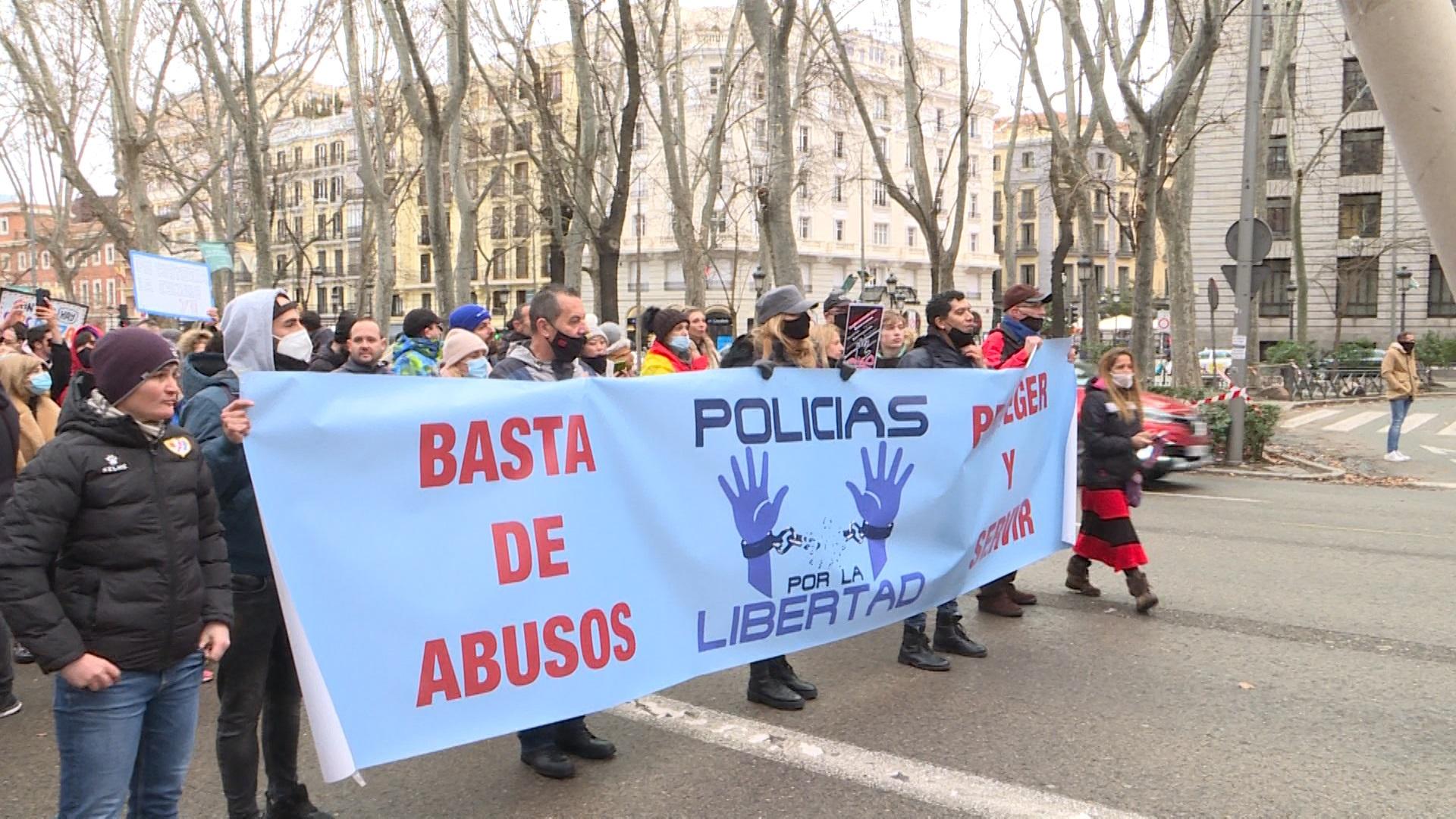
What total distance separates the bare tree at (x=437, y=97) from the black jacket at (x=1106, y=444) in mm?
9977

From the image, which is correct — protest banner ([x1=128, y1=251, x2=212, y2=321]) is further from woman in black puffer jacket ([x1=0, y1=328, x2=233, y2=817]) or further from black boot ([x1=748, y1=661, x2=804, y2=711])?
woman in black puffer jacket ([x1=0, y1=328, x2=233, y2=817])

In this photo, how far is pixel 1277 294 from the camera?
167 ft

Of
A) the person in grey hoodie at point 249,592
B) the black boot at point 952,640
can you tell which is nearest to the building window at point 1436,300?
the black boot at point 952,640

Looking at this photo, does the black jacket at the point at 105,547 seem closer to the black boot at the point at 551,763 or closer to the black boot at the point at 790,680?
the black boot at the point at 551,763

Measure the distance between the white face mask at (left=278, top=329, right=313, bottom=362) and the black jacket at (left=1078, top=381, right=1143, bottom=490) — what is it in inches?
182

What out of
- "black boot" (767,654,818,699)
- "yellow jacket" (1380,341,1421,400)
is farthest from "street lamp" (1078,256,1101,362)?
"black boot" (767,654,818,699)

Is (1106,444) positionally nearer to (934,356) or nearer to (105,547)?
(934,356)

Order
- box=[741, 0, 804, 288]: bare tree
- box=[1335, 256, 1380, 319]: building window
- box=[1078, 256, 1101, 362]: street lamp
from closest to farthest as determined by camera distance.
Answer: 1. box=[741, 0, 804, 288]: bare tree
2. box=[1078, 256, 1101, 362]: street lamp
3. box=[1335, 256, 1380, 319]: building window

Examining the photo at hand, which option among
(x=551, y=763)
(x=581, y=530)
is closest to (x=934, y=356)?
(x=581, y=530)

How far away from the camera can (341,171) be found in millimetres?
68062

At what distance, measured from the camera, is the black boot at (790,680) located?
16.6 ft

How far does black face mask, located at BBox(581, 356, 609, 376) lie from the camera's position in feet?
15.9

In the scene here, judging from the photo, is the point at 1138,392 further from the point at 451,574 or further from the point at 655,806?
the point at 451,574

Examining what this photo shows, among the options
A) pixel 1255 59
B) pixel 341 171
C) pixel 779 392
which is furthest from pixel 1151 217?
pixel 341 171
